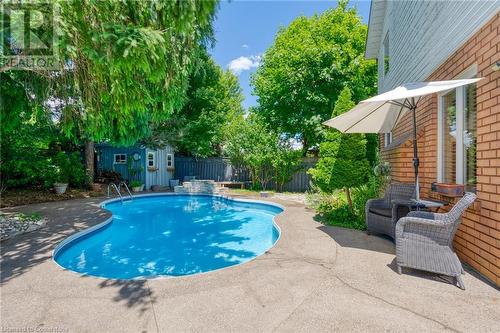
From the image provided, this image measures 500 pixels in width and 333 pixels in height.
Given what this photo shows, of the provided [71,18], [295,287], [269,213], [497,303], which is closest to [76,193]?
[269,213]

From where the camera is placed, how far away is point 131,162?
15203 mm

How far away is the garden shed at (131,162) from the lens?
1524 centimetres

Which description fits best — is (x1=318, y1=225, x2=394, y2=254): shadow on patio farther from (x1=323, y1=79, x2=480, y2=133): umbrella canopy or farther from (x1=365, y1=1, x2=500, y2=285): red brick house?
(x1=323, y1=79, x2=480, y2=133): umbrella canopy

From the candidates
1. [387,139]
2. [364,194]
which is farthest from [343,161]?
[387,139]

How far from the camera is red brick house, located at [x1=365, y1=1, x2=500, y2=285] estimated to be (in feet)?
10.1

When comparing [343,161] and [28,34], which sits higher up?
[28,34]

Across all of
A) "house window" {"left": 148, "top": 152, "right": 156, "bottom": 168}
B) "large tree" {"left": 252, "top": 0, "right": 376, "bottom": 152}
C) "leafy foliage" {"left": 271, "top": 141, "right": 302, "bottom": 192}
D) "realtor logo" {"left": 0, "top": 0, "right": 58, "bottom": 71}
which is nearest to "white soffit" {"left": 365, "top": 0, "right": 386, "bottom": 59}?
"large tree" {"left": 252, "top": 0, "right": 376, "bottom": 152}

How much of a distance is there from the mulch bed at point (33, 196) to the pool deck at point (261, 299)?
23.7ft

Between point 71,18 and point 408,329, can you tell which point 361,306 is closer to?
point 408,329

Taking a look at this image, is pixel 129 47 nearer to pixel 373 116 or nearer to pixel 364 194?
pixel 373 116

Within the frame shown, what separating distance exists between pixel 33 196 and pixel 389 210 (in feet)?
42.3

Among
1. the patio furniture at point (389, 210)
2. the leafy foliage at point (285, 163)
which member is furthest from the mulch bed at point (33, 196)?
the patio furniture at point (389, 210)

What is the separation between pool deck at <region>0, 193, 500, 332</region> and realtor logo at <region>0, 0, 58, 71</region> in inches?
131

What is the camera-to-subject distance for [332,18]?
54.3 ft
